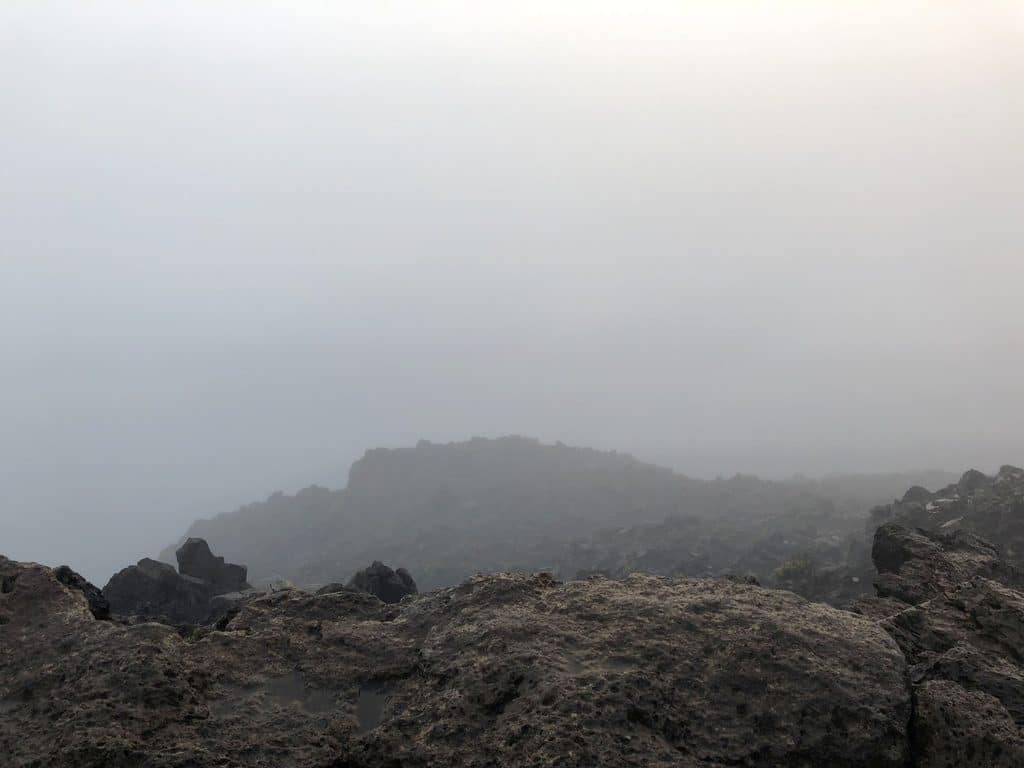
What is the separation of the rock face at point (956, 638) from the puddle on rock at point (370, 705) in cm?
521

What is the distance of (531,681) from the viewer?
5.99 metres

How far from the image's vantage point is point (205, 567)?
25.8 meters

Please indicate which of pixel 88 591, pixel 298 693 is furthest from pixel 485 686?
pixel 88 591

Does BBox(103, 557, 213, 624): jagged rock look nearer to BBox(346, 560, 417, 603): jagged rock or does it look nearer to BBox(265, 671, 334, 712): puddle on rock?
BBox(346, 560, 417, 603): jagged rock

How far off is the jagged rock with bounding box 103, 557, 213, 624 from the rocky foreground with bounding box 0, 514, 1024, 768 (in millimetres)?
14104

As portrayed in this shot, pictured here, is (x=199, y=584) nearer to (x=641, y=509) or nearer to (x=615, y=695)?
(x=615, y=695)

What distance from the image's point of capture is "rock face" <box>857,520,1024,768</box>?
17.8 ft

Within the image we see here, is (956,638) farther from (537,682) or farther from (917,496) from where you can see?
(917,496)

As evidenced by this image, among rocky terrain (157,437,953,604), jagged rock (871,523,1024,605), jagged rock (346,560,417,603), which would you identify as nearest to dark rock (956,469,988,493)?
rocky terrain (157,437,953,604)

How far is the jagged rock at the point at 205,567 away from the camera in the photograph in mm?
25391

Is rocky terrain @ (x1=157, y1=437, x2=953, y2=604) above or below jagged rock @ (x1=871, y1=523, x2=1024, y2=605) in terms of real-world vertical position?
below

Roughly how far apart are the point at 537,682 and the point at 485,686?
56 cm

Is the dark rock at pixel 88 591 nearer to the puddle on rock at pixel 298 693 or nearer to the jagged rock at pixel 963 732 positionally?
the puddle on rock at pixel 298 693

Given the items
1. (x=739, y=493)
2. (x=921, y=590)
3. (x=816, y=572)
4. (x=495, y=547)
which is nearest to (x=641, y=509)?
(x=739, y=493)
